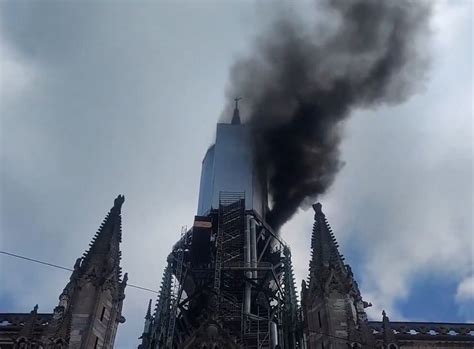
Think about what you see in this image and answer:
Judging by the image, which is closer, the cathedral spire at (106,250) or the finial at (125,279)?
the cathedral spire at (106,250)

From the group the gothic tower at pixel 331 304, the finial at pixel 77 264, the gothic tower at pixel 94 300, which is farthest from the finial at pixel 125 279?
the gothic tower at pixel 331 304

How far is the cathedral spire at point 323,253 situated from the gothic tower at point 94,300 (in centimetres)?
1130

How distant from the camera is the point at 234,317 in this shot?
117 ft

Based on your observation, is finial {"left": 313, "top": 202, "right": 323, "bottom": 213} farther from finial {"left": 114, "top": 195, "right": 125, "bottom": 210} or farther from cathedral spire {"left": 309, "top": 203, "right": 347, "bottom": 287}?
finial {"left": 114, "top": 195, "right": 125, "bottom": 210}

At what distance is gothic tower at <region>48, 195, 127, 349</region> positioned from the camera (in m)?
23.6

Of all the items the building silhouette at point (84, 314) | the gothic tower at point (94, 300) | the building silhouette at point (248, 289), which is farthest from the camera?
the building silhouette at point (248, 289)

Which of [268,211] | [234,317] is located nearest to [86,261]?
[234,317]

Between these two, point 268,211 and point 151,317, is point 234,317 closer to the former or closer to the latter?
point 151,317

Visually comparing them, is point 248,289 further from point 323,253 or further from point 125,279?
point 125,279

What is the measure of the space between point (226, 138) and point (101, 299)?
100 ft

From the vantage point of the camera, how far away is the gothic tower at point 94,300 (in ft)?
77.5

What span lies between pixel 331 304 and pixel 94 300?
12570mm

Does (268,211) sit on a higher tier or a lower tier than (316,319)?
higher

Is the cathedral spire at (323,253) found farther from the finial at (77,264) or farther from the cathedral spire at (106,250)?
the finial at (77,264)
